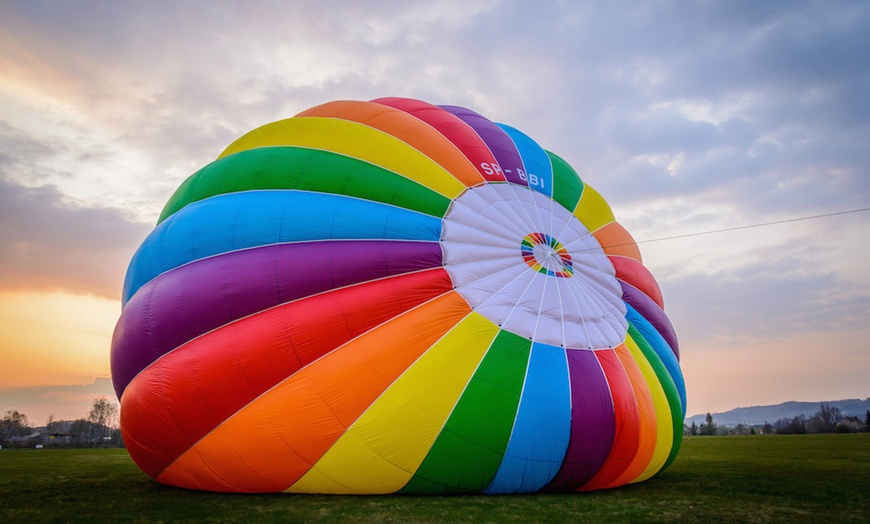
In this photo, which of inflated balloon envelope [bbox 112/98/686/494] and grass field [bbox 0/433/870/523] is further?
inflated balloon envelope [bbox 112/98/686/494]

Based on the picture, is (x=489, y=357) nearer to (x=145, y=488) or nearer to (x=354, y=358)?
(x=354, y=358)

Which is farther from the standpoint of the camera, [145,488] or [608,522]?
[145,488]

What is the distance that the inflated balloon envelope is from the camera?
7.16m

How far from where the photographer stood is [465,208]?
8680mm

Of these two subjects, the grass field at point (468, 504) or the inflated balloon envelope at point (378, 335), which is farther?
the inflated balloon envelope at point (378, 335)

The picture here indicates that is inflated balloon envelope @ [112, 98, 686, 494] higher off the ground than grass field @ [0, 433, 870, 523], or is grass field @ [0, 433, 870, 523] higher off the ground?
inflated balloon envelope @ [112, 98, 686, 494]

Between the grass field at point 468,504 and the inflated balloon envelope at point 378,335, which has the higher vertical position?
the inflated balloon envelope at point 378,335

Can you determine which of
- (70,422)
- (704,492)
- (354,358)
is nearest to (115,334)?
(354,358)

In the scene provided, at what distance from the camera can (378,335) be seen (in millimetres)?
7566

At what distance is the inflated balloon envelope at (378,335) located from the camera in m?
7.16

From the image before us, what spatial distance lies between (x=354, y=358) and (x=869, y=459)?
43.3 feet

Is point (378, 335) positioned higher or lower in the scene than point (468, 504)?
higher

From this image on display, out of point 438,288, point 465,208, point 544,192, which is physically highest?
point 544,192

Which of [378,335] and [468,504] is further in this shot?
[378,335]
